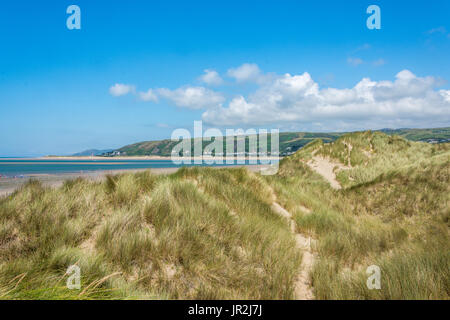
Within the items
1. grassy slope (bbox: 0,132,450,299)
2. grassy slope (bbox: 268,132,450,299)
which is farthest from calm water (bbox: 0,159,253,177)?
grassy slope (bbox: 0,132,450,299)

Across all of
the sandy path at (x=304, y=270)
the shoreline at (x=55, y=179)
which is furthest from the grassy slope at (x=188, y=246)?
the shoreline at (x=55, y=179)

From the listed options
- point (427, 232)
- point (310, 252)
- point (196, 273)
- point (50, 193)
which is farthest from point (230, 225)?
point (427, 232)

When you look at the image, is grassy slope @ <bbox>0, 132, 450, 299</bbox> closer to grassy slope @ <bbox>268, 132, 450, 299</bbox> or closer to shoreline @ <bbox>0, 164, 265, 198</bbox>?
grassy slope @ <bbox>268, 132, 450, 299</bbox>

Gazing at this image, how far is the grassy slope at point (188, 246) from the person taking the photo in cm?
322

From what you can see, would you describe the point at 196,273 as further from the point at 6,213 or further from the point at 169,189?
the point at 6,213

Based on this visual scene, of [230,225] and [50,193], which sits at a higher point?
[50,193]

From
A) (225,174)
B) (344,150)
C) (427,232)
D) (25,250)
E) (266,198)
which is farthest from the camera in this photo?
(344,150)

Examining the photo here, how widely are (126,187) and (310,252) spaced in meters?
4.28

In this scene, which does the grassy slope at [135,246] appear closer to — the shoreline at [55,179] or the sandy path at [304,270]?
the sandy path at [304,270]

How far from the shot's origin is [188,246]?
13.1ft

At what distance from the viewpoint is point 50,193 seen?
489 centimetres

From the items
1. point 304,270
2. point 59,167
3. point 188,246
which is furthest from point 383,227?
point 59,167

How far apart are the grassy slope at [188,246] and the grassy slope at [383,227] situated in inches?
1.1

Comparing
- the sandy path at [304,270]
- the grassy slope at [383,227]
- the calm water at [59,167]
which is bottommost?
the calm water at [59,167]
